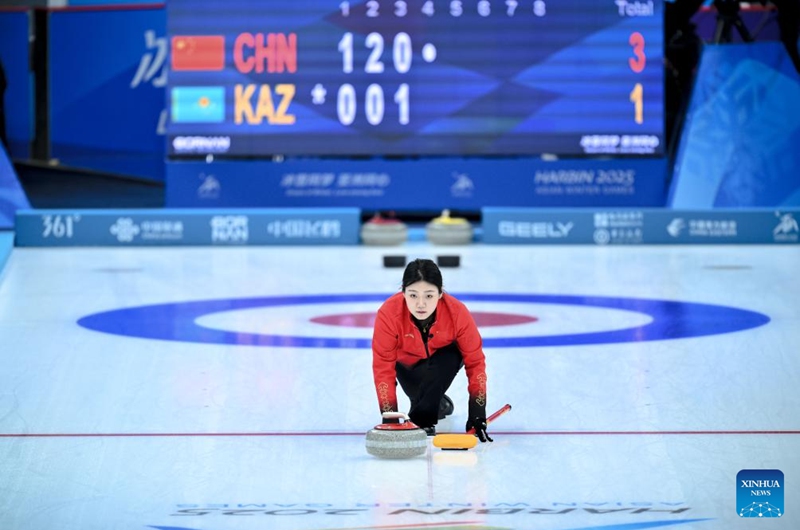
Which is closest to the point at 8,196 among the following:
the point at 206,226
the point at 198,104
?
the point at 206,226

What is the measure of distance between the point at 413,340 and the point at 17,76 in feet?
55.2

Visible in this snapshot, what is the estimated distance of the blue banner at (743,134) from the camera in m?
15.1

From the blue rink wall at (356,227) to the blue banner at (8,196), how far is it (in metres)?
0.62

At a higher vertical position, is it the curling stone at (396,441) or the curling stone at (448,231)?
the curling stone at (396,441)

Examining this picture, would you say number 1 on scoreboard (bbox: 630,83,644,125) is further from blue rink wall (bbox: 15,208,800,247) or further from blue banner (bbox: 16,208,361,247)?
blue banner (bbox: 16,208,361,247)

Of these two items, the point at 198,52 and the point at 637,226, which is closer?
the point at 637,226

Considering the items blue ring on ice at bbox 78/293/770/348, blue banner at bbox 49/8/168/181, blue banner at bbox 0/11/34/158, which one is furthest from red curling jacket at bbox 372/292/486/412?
blue banner at bbox 0/11/34/158

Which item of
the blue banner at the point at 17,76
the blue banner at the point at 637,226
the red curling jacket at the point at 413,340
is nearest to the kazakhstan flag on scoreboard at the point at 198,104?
the blue banner at the point at 637,226

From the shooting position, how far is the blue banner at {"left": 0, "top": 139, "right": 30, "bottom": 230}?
47.0ft

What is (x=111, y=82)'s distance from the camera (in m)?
19.9

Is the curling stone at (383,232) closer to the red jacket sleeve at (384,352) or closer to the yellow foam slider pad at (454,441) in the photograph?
the red jacket sleeve at (384,352)

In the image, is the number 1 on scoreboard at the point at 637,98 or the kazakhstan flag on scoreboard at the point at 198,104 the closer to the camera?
the number 1 on scoreboard at the point at 637,98

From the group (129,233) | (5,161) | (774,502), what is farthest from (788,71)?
(774,502)

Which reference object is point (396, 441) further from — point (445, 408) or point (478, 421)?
point (445, 408)
